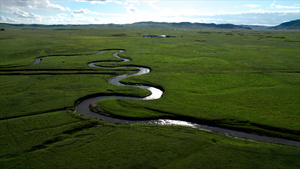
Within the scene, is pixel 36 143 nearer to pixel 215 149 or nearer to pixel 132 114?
pixel 132 114

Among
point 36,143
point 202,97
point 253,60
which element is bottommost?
point 36,143

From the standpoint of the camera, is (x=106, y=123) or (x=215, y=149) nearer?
(x=215, y=149)

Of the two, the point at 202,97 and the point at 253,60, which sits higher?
the point at 253,60

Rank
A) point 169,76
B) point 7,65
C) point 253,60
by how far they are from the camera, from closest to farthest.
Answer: point 169,76 < point 7,65 < point 253,60

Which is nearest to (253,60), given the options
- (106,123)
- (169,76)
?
(169,76)

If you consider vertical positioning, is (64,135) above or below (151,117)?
below

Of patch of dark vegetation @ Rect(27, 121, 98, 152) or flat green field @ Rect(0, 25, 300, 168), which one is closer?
flat green field @ Rect(0, 25, 300, 168)

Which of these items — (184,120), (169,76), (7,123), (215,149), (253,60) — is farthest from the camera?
(253,60)

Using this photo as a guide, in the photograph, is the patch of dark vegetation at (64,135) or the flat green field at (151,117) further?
the patch of dark vegetation at (64,135)

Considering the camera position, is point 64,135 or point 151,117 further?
point 151,117

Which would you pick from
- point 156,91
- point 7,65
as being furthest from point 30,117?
point 7,65
